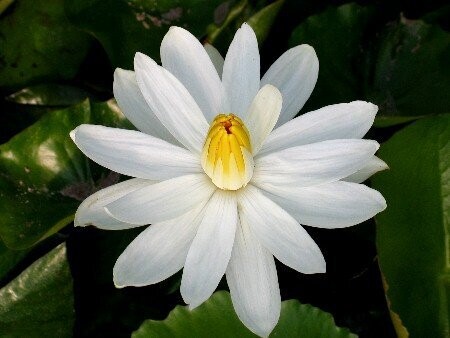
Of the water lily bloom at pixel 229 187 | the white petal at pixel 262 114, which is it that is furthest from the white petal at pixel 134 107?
the white petal at pixel 262 114

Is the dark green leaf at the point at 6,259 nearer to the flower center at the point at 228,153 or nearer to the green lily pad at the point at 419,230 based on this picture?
the flower center at the point at 228,153

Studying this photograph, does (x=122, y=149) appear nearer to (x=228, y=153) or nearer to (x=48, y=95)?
(x=228, y=153)

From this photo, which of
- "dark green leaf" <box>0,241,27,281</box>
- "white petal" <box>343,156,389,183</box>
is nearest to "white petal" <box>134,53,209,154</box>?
"white petal" <box>343,156,389,183</box>

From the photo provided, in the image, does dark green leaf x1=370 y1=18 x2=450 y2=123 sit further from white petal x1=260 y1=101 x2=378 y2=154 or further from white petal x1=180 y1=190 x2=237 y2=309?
white petal x1=180 y1=190 x2=237 y2=309

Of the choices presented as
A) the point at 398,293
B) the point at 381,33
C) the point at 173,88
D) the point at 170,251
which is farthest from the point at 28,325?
the point at 381,33

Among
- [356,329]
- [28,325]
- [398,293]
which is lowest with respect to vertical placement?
[356,329]

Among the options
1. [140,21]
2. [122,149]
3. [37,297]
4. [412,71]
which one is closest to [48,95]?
[140,21]

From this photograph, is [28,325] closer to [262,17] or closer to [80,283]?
[80,283]
